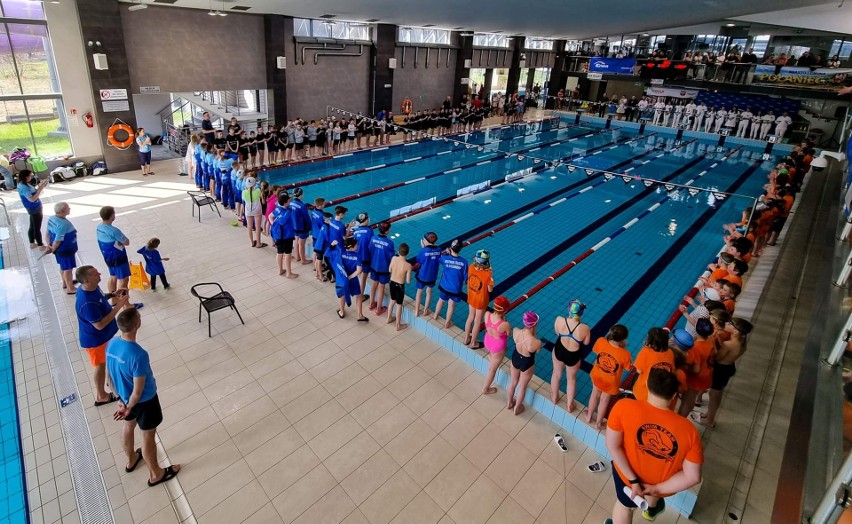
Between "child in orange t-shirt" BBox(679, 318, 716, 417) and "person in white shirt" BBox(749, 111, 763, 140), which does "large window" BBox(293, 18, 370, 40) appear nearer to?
"child in orange t-shirt" BBox(679, 318, 716, 417)

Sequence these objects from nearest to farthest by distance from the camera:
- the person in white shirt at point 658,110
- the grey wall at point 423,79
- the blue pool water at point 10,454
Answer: the blue pool water at point 10,454 < the grey wall at point 423,79 < the person in white shirt at point 658,110

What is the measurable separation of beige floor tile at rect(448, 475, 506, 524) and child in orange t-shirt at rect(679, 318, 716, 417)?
1702 mm

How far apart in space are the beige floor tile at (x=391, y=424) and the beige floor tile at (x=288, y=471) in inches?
19.8

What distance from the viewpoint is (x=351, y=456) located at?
132 inches

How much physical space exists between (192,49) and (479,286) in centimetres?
1102

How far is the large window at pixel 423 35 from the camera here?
1708cm

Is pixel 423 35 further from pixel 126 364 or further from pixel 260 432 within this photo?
pixel 126 364

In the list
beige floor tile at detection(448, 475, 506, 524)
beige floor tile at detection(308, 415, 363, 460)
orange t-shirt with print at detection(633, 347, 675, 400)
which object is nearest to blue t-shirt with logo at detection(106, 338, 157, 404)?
beige floor tile at detection(308, 415, 363, 460)

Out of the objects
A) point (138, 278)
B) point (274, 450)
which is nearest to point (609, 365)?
point (274, 450)

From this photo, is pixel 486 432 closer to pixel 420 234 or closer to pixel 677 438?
pixel 677 438

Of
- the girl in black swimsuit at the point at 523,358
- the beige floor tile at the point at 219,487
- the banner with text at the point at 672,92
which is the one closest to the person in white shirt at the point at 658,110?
the banner with text at the point at 672,92

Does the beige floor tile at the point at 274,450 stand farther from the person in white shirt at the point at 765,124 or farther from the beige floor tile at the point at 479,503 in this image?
the person in white shirt at the point at 765,124

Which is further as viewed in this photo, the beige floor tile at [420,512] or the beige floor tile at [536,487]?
the beige floor tile at [536,487]

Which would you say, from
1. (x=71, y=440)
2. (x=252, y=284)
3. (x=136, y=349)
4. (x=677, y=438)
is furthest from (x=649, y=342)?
(x=252, y=284)
